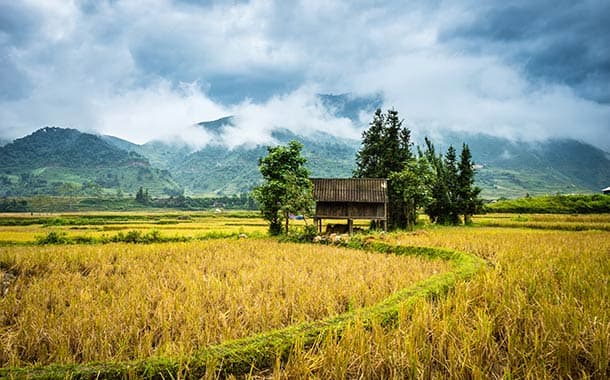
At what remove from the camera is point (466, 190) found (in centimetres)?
3092

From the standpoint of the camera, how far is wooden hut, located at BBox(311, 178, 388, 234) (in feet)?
72.6

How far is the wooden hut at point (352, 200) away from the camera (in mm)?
22125

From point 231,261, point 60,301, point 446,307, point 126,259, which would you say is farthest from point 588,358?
point 126,259

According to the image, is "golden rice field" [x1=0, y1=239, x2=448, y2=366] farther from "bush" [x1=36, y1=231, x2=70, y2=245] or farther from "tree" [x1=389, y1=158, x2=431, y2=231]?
"tree" [x1=389, y1=158, x2=431, y2=231]

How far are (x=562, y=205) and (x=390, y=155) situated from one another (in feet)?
80.1

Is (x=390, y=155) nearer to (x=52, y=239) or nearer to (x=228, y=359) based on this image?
(x=52, y=239)

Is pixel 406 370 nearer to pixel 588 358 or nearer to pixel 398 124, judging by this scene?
pixel 588 358

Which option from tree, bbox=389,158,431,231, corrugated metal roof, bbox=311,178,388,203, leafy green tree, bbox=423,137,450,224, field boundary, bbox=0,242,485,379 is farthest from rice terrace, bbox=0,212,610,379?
leafy green tree, bbox=423,137,450,224

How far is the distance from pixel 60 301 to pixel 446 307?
20.8 feet

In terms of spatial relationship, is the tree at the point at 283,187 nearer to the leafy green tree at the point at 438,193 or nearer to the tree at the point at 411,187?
the tree at the point at 411,187

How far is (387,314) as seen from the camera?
440 cm

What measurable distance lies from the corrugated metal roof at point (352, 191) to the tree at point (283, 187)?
312 cm

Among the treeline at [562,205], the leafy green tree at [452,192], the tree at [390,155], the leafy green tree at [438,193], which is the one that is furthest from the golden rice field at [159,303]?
the treeline at [562,205]

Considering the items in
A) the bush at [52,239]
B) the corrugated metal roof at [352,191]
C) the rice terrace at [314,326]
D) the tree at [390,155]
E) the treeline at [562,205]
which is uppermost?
the tree at [390,155]
